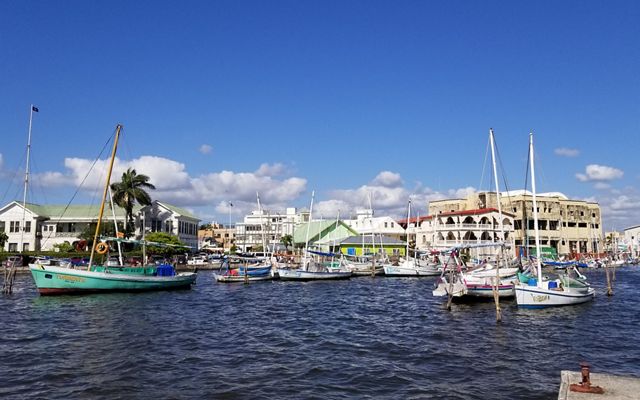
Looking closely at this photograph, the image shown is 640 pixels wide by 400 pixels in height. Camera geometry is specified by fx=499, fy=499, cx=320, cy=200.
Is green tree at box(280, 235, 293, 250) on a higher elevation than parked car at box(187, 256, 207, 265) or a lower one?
higher

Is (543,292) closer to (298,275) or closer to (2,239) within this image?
(298,275)

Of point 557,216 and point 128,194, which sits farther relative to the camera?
point 557,216

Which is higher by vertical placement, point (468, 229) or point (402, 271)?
point (468, 229)

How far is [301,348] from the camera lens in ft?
80.5

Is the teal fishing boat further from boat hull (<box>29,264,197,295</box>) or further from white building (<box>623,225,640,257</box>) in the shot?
white building (<box>623,225,640,257</box>)

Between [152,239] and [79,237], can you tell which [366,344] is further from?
[79,237]

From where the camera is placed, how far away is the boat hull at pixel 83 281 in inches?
1789

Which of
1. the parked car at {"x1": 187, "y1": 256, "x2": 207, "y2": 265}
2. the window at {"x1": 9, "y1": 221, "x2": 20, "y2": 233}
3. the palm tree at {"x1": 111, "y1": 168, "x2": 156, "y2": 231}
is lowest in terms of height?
the parked car at {"x1": 187, "y1": 256, "x2": 207, "y2": 265}

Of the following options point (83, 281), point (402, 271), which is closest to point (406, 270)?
point (402, 271)

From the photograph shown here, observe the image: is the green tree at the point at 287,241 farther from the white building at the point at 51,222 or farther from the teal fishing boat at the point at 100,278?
the teal fishing boat at the point at 100,278

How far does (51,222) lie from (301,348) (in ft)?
266

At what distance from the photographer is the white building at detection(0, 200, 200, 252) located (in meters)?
87.3

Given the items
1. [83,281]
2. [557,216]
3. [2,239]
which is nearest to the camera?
[83,281]

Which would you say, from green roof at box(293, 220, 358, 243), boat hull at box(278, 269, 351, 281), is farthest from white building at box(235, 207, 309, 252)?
boat hull at box(278, 269, 351, 281)
